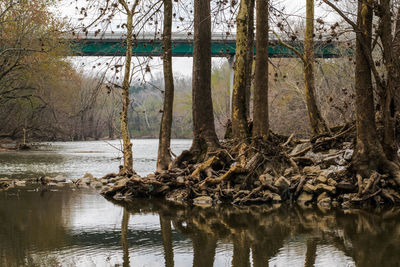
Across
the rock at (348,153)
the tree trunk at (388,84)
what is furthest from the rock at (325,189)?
the rock at (348,153)

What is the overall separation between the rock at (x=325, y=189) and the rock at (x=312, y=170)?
25.8 inches

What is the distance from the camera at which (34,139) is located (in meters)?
51.9

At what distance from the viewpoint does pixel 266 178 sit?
1166cm

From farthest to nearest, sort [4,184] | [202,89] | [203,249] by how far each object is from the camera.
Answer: [4,184] < [202,89] < [203,249]

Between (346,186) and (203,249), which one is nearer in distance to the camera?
(203,249)

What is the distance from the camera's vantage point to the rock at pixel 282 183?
11402 mm

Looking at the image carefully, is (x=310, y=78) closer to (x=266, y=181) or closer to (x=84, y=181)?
(x=266, y=181)

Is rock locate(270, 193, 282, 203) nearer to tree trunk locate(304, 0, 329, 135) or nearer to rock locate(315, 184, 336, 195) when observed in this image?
rock locate(315, 184, 336, 195)

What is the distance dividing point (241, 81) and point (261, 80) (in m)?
1.12

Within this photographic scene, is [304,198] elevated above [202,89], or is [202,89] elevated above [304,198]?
[202,89]

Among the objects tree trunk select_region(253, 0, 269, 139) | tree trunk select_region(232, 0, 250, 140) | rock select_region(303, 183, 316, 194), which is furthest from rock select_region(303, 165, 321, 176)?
tree trunk select_region(232, 0, 250, 140)

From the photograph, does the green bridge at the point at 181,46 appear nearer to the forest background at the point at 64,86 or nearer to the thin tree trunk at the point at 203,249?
the forest background at the point at 64,86

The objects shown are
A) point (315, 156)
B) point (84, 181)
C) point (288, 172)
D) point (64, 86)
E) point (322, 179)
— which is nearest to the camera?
point (322, 179)

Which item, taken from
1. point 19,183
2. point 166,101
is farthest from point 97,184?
point 166,101
